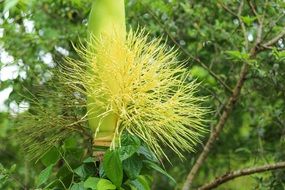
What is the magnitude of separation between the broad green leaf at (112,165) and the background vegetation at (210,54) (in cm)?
69

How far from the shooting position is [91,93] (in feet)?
4.61

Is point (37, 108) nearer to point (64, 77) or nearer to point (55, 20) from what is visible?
point (64, 77)

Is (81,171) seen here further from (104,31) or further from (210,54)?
(210,54)

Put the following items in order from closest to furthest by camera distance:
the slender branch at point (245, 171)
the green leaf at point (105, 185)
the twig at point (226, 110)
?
1. the green leaf at point (105, 185)
2. the slender branch at point (245, 171)
3. the twig at point (226, 110)

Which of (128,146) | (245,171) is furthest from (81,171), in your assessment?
(245,171)

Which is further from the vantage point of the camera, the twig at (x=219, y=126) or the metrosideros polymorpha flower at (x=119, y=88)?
the twig at (x=219, y=126)

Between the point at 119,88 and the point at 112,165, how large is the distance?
7.3 inches

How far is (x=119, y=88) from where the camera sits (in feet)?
4.61

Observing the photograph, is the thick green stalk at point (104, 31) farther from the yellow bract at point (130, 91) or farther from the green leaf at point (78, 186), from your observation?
the green leaf at point (78, 186)

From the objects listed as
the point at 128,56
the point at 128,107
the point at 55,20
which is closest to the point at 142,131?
the point at 128,107

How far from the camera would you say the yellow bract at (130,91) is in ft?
4.60

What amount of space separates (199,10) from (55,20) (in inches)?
43.5

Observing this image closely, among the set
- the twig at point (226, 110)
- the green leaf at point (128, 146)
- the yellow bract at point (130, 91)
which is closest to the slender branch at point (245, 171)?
the twig at point (226, 110)

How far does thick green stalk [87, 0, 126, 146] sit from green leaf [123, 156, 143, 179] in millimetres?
70
